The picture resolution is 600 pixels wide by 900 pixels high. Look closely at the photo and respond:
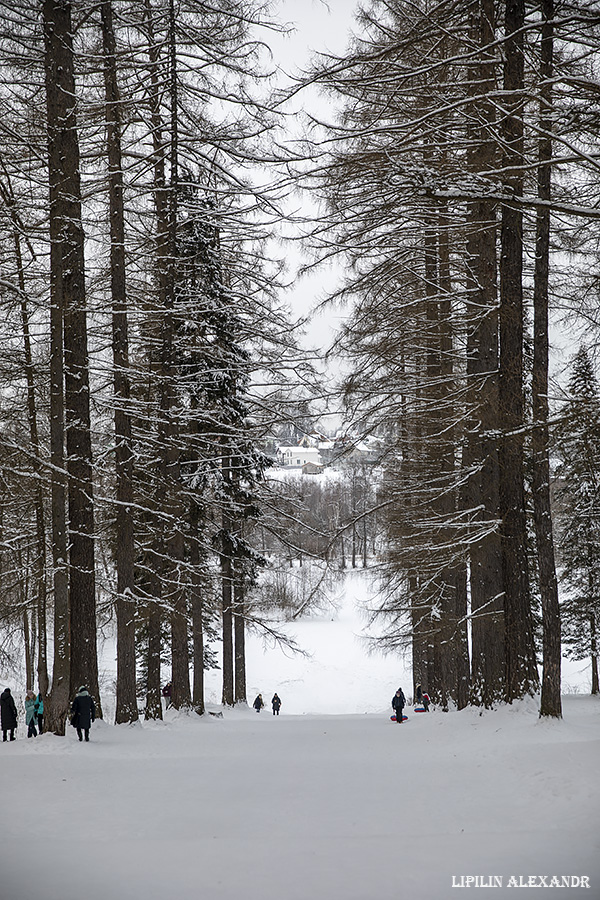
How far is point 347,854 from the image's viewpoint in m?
5.07

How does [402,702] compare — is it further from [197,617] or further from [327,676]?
[327,676]

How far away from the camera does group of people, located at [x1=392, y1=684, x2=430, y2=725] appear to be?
1805 centimetres

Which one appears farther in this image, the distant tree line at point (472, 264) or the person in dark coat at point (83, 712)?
the person in dark coat at point (83, 712)

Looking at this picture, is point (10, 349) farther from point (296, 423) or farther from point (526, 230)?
point (526, 230)

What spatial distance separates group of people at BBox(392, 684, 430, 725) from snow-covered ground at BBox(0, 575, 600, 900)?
594 centimetres

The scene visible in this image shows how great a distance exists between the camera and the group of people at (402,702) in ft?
59.2

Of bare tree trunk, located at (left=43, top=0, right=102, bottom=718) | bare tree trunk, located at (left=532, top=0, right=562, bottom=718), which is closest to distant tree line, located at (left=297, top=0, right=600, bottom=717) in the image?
bare tree trunk, located at (left=532, top=0, right=562, bottom=718)

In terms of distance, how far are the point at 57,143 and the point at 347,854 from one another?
36.0ft

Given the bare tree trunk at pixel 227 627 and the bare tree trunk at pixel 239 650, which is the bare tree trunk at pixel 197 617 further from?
the bare tree trunk at pixel 239 650

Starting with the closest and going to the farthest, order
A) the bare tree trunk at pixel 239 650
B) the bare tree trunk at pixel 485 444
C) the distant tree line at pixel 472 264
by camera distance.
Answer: the distant tree line at pixel 472 264, the bare tree trunk at pixel 485 444, the bare tree trunk at pixel 239 650

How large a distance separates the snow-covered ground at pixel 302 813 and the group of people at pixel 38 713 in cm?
37

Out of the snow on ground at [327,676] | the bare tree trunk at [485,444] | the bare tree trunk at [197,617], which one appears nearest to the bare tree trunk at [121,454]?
the bare tree trunk at [197,617]

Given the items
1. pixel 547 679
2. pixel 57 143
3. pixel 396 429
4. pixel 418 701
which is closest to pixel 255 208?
pixel 57 143

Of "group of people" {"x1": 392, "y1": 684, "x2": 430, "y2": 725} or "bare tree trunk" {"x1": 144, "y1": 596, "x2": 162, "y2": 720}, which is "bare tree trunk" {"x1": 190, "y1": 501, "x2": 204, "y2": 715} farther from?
"group of people" {"x1": 392, "y1": 684, "x2": 430, "y2": 725}
